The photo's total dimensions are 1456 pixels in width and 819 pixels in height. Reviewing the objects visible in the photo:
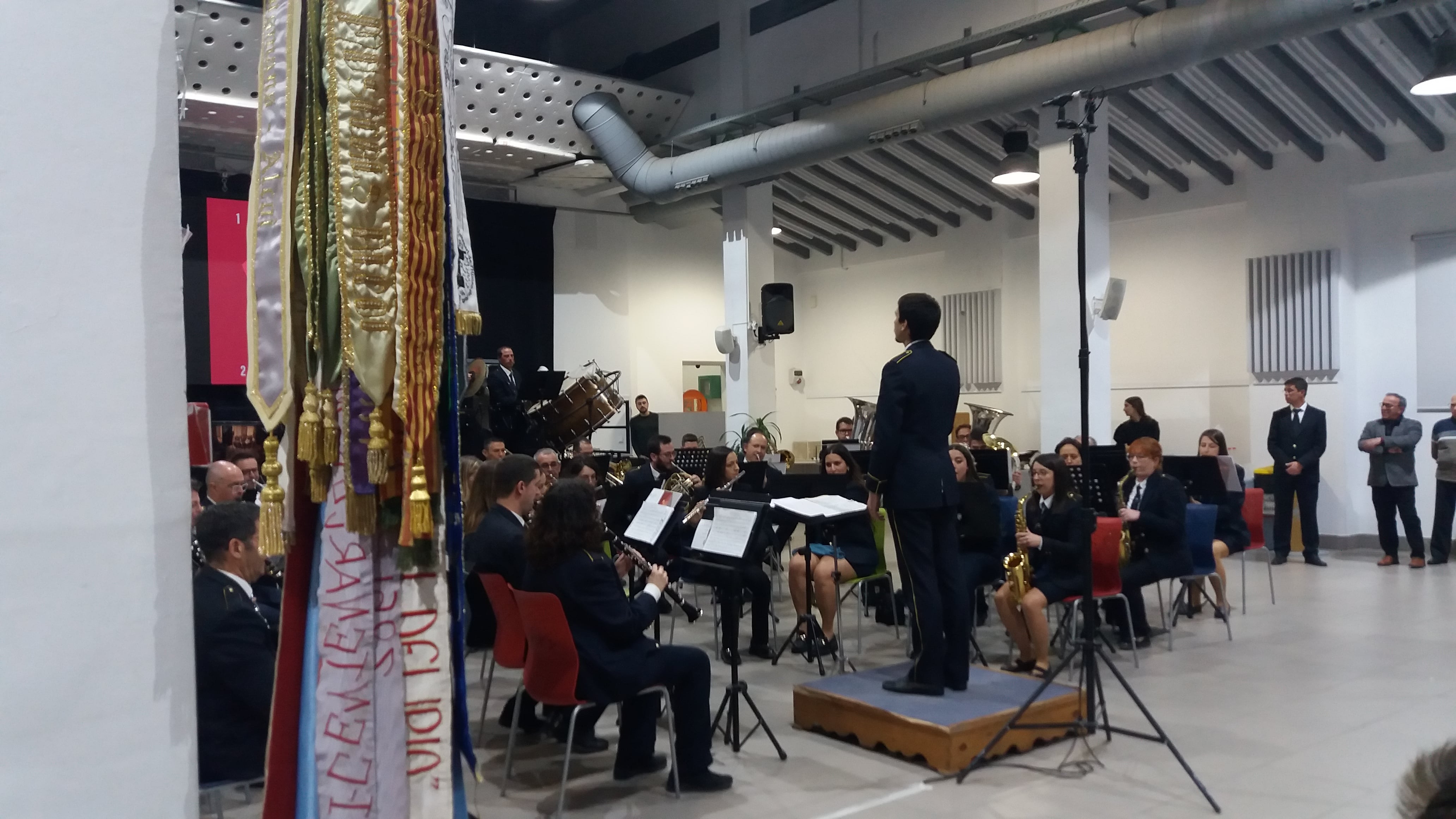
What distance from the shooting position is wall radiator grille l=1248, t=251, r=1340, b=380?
1065 cm

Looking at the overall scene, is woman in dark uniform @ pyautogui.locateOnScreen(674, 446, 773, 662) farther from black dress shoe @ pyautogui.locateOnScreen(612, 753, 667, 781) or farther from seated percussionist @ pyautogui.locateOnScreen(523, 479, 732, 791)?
black dress shoe @ pyautogui.locateOnScreen(612, 753, 667, 781)

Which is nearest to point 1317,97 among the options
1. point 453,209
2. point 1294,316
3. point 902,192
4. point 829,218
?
point 1294,316

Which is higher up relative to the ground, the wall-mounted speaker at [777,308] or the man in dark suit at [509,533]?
the wall-mounted speaker at [777,308]

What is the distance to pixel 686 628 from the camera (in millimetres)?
7293

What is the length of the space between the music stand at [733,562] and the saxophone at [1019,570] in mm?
1644

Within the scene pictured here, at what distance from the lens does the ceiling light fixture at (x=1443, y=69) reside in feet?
23.7

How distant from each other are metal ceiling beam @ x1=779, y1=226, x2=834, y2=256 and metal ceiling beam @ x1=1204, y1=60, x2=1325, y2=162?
7.12m

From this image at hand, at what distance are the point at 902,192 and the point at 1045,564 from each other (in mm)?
9126

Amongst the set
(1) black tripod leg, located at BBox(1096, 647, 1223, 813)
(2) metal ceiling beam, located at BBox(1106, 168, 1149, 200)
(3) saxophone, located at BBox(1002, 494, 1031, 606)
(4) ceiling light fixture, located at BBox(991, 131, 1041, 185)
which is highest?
(2) metal ceiling beam, located at BBox(1106, 168, 1149, 200)

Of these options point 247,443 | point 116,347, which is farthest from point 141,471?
point 247,443

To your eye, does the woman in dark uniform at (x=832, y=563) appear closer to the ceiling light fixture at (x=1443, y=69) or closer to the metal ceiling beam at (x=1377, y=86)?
the ceiling light fixture at (x=1443, y=69)

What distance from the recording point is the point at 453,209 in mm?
2113

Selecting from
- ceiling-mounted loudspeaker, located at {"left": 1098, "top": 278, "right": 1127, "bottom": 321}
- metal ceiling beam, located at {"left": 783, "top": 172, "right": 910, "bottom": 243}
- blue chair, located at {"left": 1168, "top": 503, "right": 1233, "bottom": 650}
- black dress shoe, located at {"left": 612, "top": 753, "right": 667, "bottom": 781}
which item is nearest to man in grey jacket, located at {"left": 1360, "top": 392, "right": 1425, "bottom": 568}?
ceiling-mounted loudspeaker, located at {"left": 1098, "top": 278, "right": 1127, "bottom": 321}

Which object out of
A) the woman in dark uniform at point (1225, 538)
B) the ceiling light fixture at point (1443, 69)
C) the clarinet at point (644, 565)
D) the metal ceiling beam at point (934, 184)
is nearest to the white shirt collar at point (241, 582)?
the clarinet at point (644, 565)
